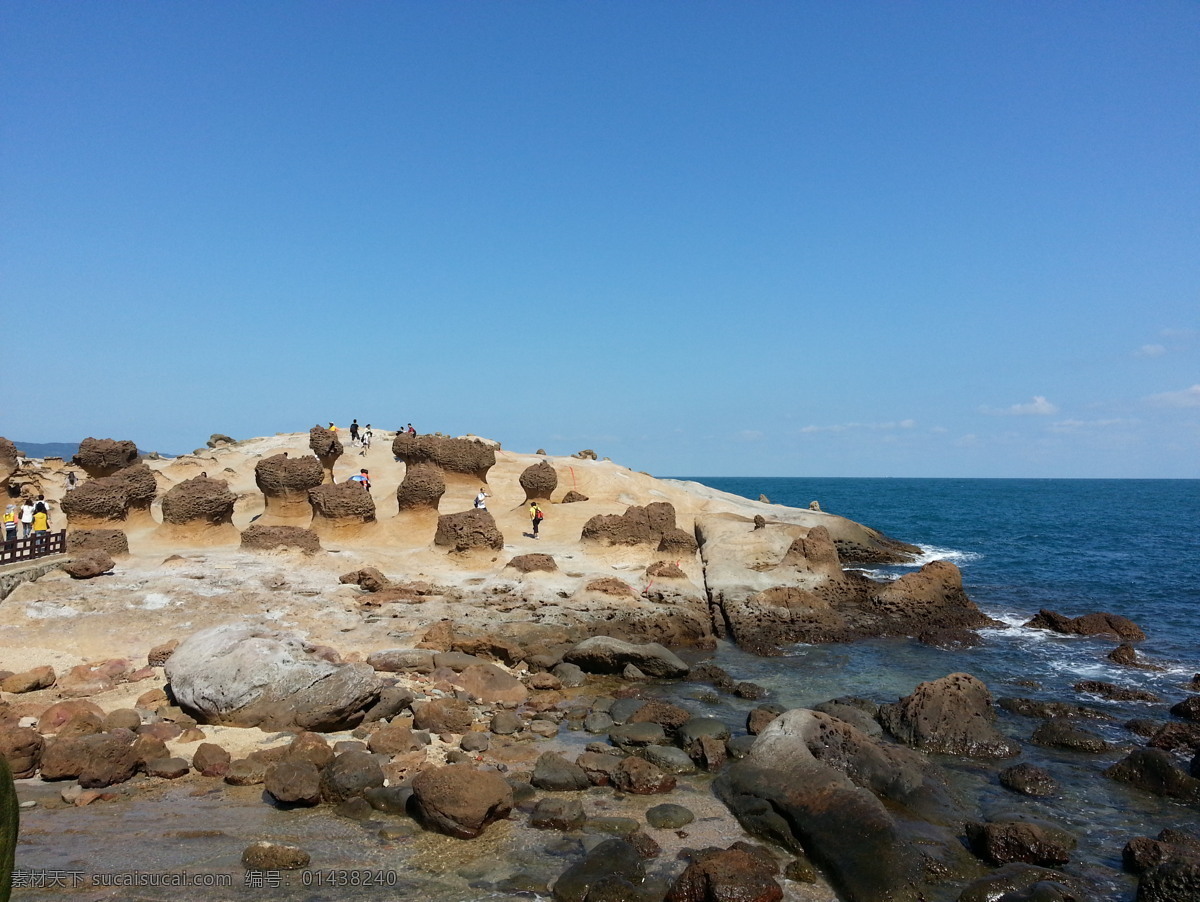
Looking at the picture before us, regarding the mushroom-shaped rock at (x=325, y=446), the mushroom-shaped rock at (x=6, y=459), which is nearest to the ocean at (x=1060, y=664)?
the mushroom-shaped rock at (x=325, y=446)

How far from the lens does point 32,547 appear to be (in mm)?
18719

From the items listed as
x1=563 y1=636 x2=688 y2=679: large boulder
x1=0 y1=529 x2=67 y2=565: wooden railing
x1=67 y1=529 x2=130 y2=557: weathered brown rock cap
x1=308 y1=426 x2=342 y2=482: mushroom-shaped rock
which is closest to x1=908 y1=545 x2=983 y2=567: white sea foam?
x1=563 y1=636 x2=688 y2=679: large boulder

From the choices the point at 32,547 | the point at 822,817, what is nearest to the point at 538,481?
the point at 32,547

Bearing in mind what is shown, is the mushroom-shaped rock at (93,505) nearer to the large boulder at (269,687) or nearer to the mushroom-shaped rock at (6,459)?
the mushroom-shaped rock at (6,459)

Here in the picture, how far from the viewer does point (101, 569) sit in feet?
60.3

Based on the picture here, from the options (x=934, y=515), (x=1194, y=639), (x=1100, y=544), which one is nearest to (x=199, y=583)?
(x=1194, y=639)

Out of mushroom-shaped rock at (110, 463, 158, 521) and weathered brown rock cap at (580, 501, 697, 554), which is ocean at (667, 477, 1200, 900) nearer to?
weathered brown rock cap at (580, 501, 697, 554)

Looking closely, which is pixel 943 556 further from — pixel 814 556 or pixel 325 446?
pixel 325 446

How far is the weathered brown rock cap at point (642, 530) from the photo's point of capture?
25688 millimetres

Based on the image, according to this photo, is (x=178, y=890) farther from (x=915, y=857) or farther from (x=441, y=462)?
(x=441, y=462)

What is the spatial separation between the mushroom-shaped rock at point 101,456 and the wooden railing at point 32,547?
1215 cm

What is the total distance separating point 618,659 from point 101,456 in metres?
25.3

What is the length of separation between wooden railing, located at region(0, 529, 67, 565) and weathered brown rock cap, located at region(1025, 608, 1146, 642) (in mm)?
27845

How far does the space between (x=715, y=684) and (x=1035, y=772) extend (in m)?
6.56
